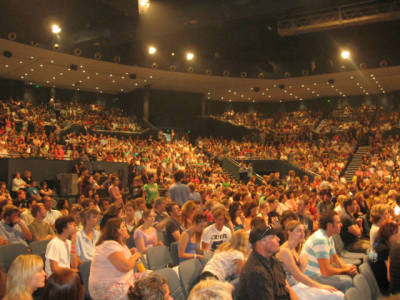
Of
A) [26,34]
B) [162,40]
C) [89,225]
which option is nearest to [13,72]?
[26,34]

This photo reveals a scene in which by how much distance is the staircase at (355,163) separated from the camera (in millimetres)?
20647

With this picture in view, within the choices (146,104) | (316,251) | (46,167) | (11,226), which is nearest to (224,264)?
(316,251)

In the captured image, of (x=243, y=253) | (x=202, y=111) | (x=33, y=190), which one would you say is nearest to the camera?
(x=243, y=253)

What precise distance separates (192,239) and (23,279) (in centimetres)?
301

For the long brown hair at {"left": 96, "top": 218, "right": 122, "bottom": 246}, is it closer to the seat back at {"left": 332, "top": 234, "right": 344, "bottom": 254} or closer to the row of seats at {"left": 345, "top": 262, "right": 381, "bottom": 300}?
the row of seats at {"left": 345, "top": 262, "right": 381, "bottom": 300}

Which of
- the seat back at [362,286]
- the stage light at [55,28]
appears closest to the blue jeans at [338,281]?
the seat back at [362,286]

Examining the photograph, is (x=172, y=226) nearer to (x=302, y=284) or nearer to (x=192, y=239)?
(x=192, y=239)

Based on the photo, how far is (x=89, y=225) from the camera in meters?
5.21

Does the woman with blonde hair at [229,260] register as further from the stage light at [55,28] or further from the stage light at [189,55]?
the stage light at [189,55]

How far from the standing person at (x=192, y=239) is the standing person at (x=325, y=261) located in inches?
53.6

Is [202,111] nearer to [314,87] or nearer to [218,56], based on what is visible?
[218,56]

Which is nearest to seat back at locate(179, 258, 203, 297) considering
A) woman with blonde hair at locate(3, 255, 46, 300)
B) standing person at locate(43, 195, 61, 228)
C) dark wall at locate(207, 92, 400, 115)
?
woman with blonde hair at locate(3, 255, 46, 300)

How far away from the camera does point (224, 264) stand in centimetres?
418

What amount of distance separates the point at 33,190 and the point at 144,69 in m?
11.7
